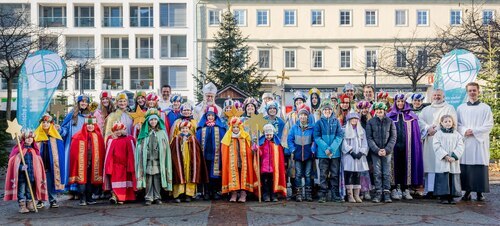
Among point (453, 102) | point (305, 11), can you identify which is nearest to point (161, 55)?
point (305, 11)

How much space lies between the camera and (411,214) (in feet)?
28.8

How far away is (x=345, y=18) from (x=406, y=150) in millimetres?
36969

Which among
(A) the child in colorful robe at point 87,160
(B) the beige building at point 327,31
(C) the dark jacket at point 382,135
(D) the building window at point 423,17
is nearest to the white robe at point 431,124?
(C) the dark jacket at point 382,135

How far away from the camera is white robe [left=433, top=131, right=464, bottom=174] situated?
9805 millimetres

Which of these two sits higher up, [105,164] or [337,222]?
[105,164]

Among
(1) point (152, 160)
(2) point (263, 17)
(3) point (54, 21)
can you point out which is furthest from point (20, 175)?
(3) point (54, 21)

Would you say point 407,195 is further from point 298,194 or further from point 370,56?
point 370,56

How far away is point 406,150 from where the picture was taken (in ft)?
34.1

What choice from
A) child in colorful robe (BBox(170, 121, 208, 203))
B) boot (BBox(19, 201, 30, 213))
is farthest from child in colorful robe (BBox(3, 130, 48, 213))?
child in colorful robe (BBox(170, 121, 208, 203))

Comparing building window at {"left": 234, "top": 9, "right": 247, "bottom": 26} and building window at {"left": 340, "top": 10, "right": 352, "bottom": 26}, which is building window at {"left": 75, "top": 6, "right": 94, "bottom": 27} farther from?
building window at {"left": 340, "top": 10, "right": 352, "bottom": 26}

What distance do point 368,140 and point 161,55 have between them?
39.2m

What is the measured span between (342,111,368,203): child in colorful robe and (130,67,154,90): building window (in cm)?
3844

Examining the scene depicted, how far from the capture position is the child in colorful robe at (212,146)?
1025 centimetres

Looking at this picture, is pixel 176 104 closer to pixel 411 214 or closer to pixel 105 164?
pixel 105 164
